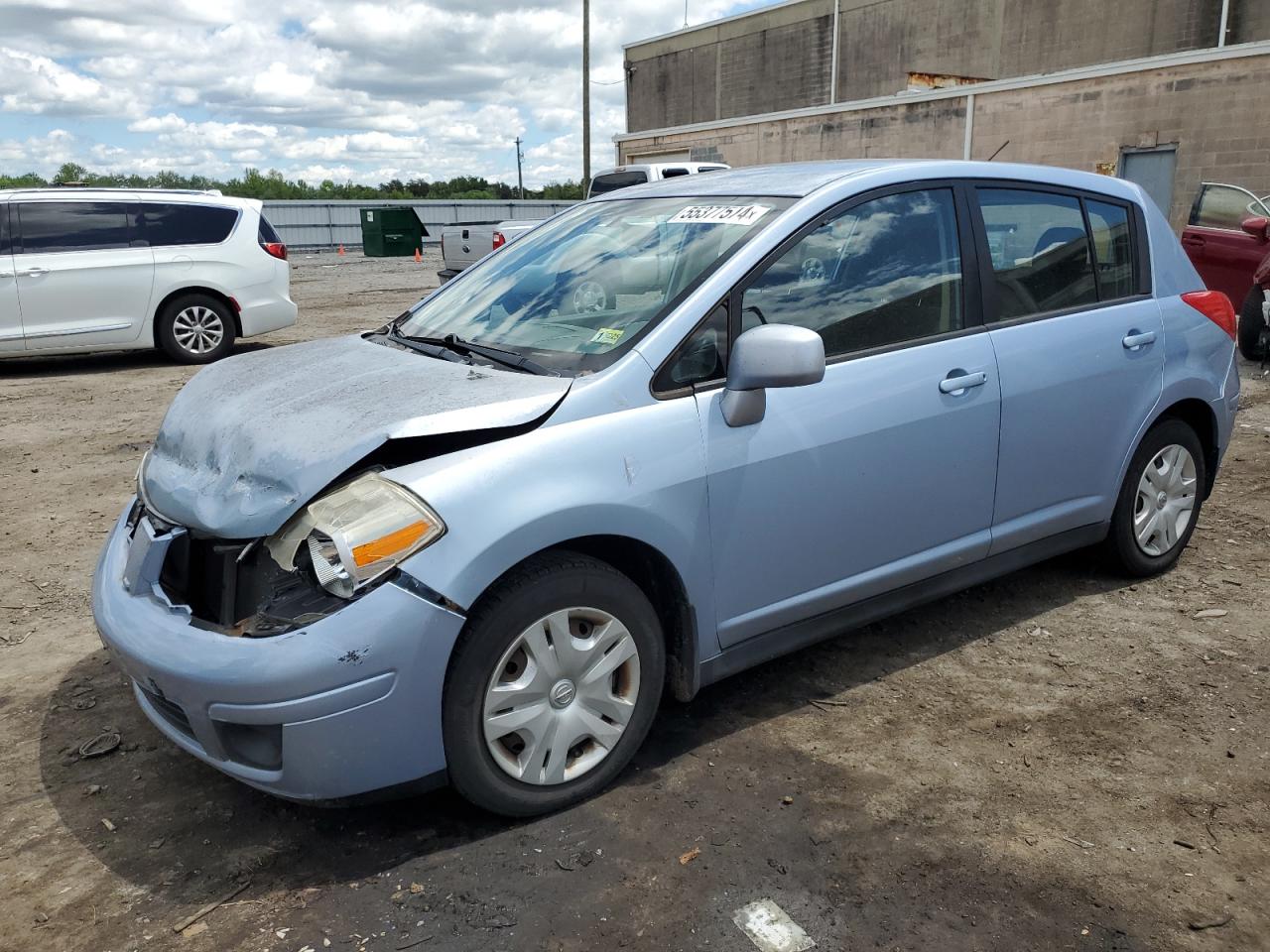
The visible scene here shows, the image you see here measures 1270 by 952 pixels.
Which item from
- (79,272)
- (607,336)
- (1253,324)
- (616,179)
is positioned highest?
(616,179)

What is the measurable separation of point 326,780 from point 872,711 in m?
1.79

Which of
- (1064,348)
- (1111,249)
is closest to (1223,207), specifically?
(1111,249)

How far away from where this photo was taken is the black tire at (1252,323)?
959cm

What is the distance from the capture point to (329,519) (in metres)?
2.59

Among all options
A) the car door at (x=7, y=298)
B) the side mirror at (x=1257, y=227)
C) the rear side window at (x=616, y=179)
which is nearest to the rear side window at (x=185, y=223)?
the car door at (x=7, y=298)

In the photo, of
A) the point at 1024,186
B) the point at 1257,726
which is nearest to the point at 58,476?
the point at 1024,186

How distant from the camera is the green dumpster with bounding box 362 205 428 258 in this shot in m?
33.9

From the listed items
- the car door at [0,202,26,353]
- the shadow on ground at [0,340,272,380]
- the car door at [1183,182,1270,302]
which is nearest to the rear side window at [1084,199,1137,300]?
the car door at [1183,182,1270,302]

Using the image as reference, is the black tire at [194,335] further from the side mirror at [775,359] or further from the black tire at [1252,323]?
the black tire at [1252,323]

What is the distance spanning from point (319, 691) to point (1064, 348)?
2879mm

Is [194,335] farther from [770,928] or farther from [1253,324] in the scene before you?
[1253,324]

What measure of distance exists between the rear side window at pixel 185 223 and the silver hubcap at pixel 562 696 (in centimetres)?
950

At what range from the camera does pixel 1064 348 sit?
3.86 metres

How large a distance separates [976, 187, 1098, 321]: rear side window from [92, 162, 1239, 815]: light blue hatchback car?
2cm
